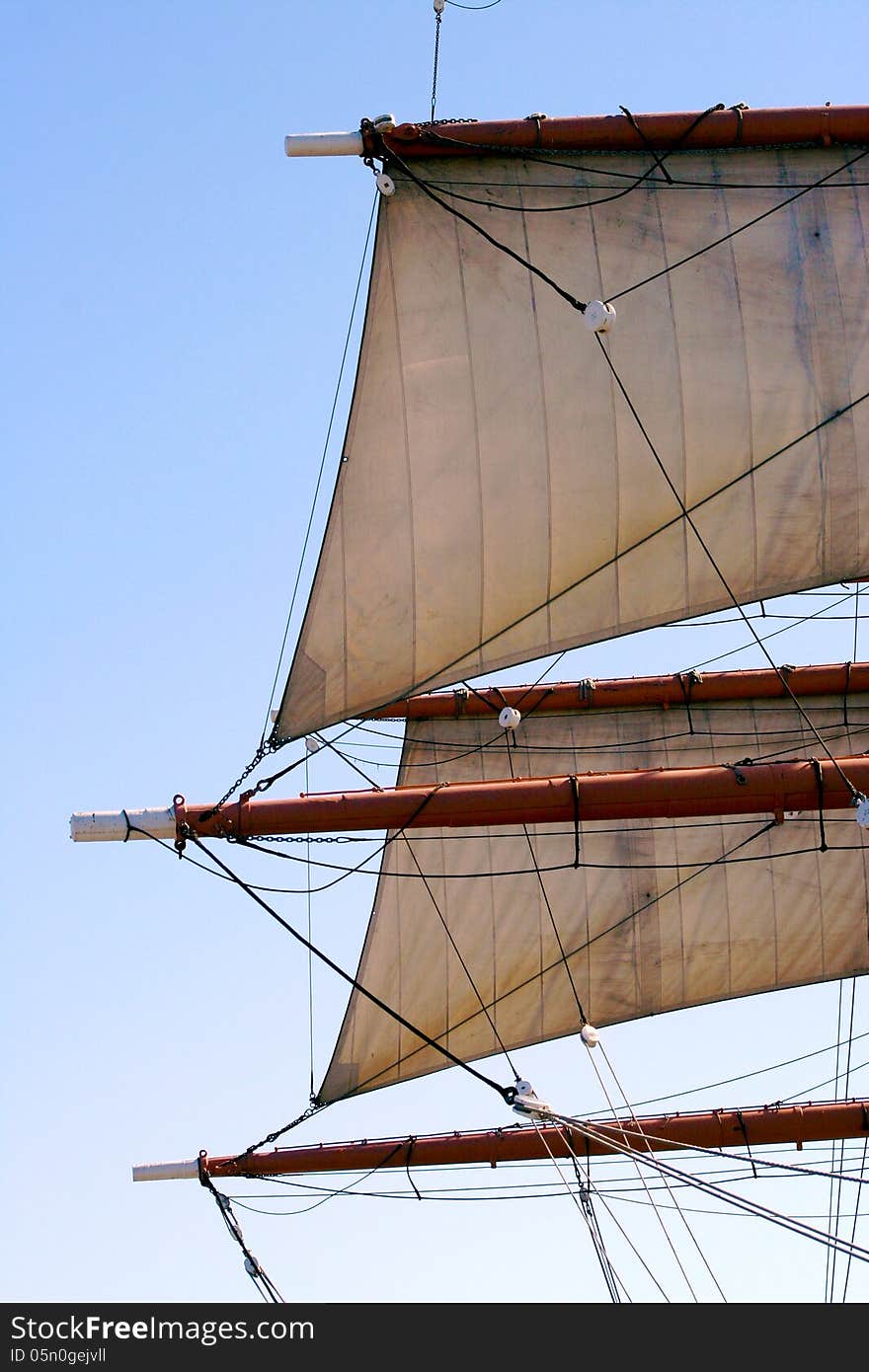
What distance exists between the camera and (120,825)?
22234mm

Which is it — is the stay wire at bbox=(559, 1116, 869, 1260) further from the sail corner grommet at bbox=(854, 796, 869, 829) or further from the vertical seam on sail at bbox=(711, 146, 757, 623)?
the vertical seam on sail at bbox=(711, 146, 757, 623)

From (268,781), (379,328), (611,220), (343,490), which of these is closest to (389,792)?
(268,781)

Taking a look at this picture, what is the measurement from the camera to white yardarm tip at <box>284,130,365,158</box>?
23.7 metres

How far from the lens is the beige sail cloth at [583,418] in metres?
23.2

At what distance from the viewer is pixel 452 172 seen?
2434cm

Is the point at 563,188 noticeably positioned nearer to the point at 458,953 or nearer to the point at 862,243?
the point at 862,243

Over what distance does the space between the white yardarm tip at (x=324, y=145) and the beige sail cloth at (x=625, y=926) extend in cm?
1101

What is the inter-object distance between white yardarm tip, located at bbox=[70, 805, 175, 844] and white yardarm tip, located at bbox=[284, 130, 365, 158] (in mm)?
7659

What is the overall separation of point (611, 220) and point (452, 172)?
1.94m

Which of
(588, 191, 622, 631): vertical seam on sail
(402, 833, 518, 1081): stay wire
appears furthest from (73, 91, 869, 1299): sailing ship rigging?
(402, 833, 518, 1081): stay wire

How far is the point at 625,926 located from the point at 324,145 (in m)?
12.9

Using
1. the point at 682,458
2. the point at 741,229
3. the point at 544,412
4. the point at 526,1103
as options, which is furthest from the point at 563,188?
the point at 526,1103

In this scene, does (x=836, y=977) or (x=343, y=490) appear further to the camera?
(x=836, y=977)

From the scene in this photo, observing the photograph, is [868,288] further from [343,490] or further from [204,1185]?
[204,1185]
